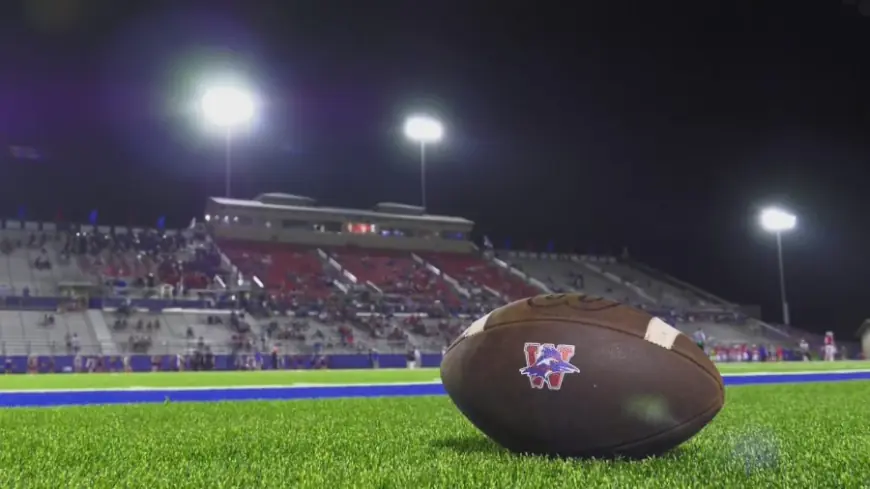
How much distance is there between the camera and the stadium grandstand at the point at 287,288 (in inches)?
963

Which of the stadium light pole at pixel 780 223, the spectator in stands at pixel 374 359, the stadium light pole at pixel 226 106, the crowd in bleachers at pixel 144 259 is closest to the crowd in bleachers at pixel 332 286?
the crowd in bleachers at pixel 144 259

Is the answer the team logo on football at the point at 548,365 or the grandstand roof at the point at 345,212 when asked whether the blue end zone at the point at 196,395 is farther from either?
the grandstand roof at the point at 345,212

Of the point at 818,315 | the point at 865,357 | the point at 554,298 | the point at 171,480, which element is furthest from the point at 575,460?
the point at 818,315

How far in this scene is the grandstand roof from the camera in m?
38.1

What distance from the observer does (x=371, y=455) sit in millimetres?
2936

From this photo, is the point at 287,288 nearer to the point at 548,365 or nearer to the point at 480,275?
the point at 480,275

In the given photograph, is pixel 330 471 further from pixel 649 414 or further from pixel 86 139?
pixel 86 139

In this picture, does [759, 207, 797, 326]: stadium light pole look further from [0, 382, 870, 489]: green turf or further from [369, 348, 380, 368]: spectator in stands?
[0, 382, 870, 489]: green turf

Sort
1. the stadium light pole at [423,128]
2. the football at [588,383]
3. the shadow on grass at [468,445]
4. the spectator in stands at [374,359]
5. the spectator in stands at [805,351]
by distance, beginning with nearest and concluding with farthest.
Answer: the football at [588,383], the shadow on grass at [468,445], the spectator in stands at [374,359], the spectator in stands at [805,351], the stadium light pole at [423,128]

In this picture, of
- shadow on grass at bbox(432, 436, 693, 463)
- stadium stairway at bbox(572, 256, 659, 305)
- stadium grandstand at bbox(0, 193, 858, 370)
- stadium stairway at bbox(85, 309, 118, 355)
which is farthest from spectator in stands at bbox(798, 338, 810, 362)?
shadow on grass at bbox(432, 436, 693, 463)

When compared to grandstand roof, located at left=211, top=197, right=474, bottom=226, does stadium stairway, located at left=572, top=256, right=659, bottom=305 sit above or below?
below

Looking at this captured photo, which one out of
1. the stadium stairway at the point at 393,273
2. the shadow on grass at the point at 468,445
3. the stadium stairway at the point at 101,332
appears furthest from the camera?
the stadium stairway at the point at 393,273

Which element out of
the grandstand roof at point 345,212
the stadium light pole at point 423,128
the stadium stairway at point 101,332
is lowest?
the stadium stairway at point 101,332

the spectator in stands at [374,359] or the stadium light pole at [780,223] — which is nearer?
the spectator in stands at [374,359]
